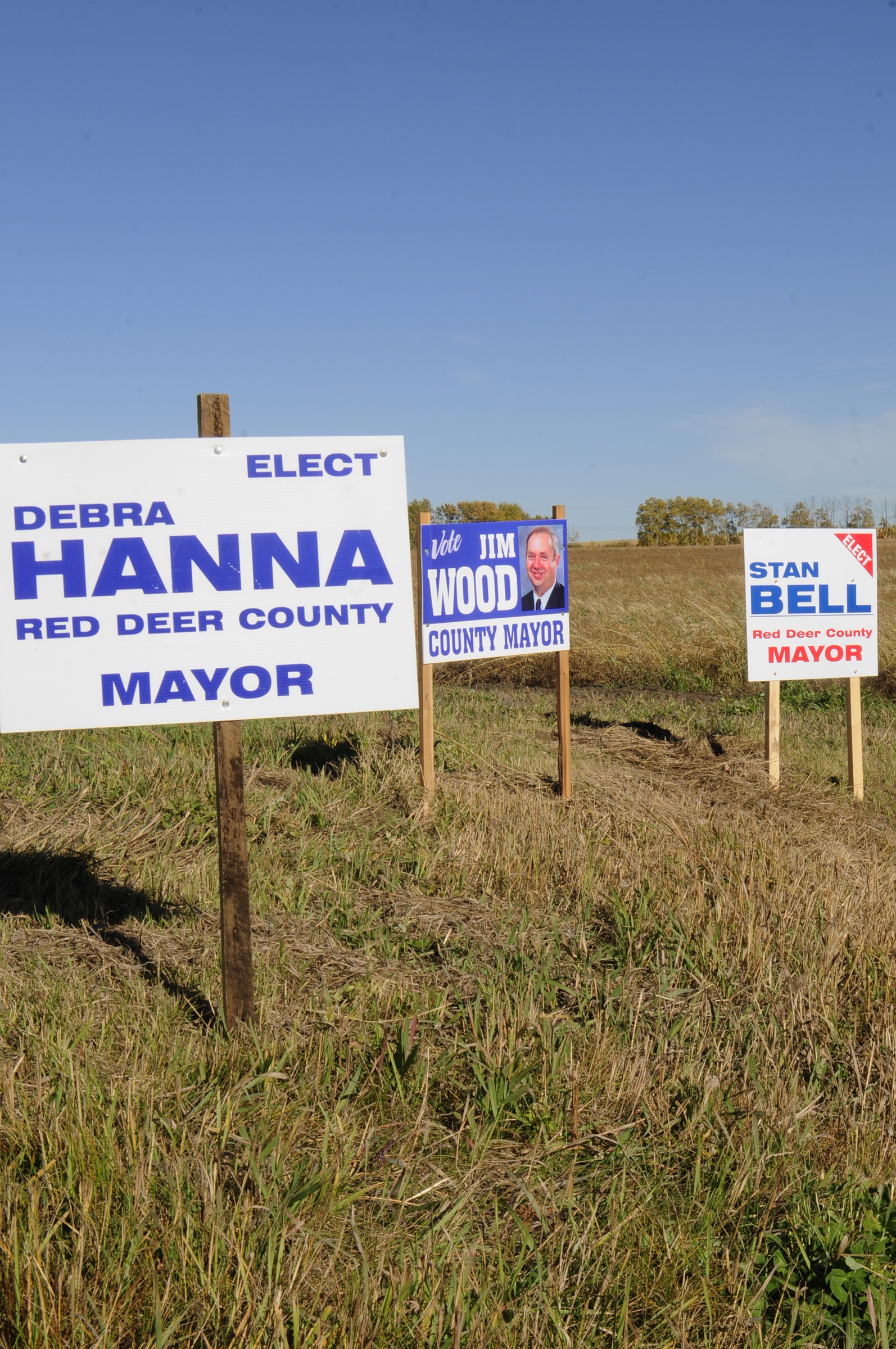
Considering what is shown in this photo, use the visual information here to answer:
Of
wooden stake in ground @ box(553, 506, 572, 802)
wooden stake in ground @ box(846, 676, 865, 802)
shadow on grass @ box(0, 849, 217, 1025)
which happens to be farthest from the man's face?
shadow on grass @ box(0, 849, 217, 1025)

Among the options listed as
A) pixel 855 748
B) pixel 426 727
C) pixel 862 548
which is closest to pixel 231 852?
pixel 426 727

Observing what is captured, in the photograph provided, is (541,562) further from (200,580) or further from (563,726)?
(200,580)

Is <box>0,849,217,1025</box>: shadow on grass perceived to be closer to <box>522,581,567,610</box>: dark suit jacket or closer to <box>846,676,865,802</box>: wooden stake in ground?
<box>522,581,567,610</box>: dark suit jacket

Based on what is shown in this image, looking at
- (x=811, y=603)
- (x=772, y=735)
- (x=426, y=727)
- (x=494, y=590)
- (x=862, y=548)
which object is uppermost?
(x=862, y=548)

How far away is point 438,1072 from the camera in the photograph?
2.90 m

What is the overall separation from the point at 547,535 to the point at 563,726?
1379mm

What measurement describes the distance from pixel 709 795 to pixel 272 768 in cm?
306

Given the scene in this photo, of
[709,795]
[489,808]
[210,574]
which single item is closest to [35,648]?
[210,574]

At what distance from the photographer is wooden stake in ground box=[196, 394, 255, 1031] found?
3.13m

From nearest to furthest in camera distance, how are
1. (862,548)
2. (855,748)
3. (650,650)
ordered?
(855,748) < (862,548) < (650,650)

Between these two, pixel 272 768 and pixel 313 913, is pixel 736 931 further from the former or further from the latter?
pixel 272 768

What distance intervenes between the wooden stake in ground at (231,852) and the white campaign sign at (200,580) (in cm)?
10

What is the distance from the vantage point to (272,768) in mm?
6391

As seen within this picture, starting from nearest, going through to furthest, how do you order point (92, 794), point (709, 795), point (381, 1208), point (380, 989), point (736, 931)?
point (381, 1208)
point (380, 989)
point (736, 931)
point (92, 794)
point (709, 795)
